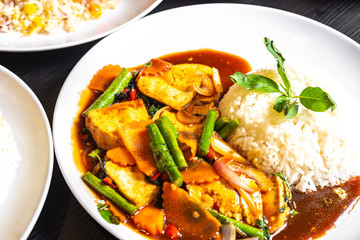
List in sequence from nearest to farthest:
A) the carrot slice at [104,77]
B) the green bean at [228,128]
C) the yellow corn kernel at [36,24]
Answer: the green bean at [228,128] < the carrot slice at [104,77] < the yellow corn kernel at [36,24]

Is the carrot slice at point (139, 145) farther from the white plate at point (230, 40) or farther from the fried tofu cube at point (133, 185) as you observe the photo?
the white plate at point (230, 40)

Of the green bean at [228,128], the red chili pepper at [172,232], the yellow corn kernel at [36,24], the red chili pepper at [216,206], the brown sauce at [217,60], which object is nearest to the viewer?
the red chili pepper at [172,232]

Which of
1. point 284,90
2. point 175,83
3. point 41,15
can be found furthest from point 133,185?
point 41,15

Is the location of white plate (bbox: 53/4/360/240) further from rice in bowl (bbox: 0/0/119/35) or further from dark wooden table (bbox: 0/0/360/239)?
rice in bowl (bbox: 0/0/119/35)

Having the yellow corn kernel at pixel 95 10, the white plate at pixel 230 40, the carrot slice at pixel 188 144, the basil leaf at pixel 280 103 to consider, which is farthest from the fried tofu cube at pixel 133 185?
the yellow corn kernel at pixel 95 10

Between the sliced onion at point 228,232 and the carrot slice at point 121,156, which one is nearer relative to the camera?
the sliced onion at point 228,232

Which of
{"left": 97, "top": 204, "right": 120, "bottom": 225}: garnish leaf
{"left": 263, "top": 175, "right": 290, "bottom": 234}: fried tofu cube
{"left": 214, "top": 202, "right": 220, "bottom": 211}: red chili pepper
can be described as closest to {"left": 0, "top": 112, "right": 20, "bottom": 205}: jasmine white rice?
{"left": 97, "top": 204, "right": 120, "bottom": 225}: garnish leaf

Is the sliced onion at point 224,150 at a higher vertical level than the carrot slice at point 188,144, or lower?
higher
